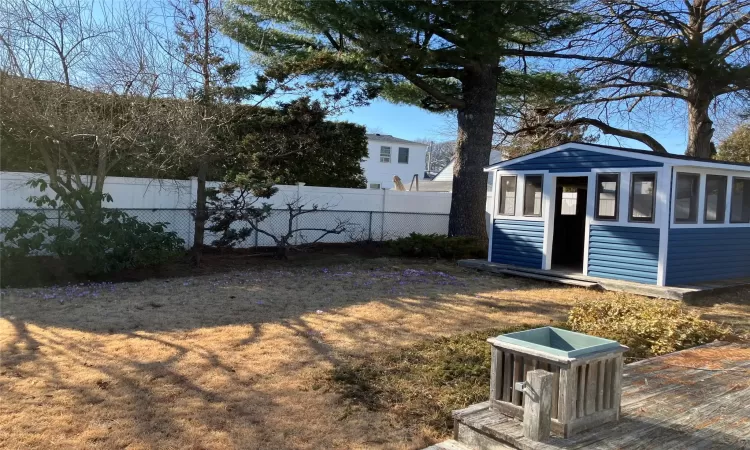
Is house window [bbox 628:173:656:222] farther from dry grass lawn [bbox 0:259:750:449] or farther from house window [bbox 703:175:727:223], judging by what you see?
dry grass lawn [bbox 0:259:750:449]

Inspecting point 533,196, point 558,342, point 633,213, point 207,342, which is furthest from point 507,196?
point 558,342

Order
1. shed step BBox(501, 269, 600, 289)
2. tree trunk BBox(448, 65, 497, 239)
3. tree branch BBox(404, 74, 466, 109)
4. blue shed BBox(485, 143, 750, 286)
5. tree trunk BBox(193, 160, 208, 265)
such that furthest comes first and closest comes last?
tree trunk BBox(448, 65, 497, 239) < tree branch BBox(404, 74, 466, 109) < tree trunk BBox(193, 160, 208, 265) < shed step BBox(501, 269, 600, 289) < blue shed BBox(485, 143, 750, 286)

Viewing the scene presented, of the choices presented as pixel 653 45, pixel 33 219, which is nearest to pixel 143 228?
pixel 33 219

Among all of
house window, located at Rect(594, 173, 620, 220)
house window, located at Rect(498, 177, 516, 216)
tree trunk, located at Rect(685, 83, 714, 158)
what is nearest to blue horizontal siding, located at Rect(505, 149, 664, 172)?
house window, located at Rect(594, 173, 620, 220)

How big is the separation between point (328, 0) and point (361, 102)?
9.89 feet

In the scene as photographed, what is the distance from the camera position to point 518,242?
11695 mm

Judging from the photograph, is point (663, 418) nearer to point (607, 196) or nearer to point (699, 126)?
point (607, 196)

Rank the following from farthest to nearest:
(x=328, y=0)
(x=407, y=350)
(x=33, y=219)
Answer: (x=328, y=0), (x=33, y=219), (x=407, y=350)

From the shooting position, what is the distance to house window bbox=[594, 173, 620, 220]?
33.2 ft

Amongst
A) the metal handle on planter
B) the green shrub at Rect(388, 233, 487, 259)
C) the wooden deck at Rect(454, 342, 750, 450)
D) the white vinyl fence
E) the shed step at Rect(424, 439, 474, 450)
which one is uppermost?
the white vinyl fence

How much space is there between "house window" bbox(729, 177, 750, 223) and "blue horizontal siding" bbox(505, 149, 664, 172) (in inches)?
95.5

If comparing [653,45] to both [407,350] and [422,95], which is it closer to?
[422,95]

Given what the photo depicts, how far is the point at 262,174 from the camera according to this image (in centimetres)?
1267

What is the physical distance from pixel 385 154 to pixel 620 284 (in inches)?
972
